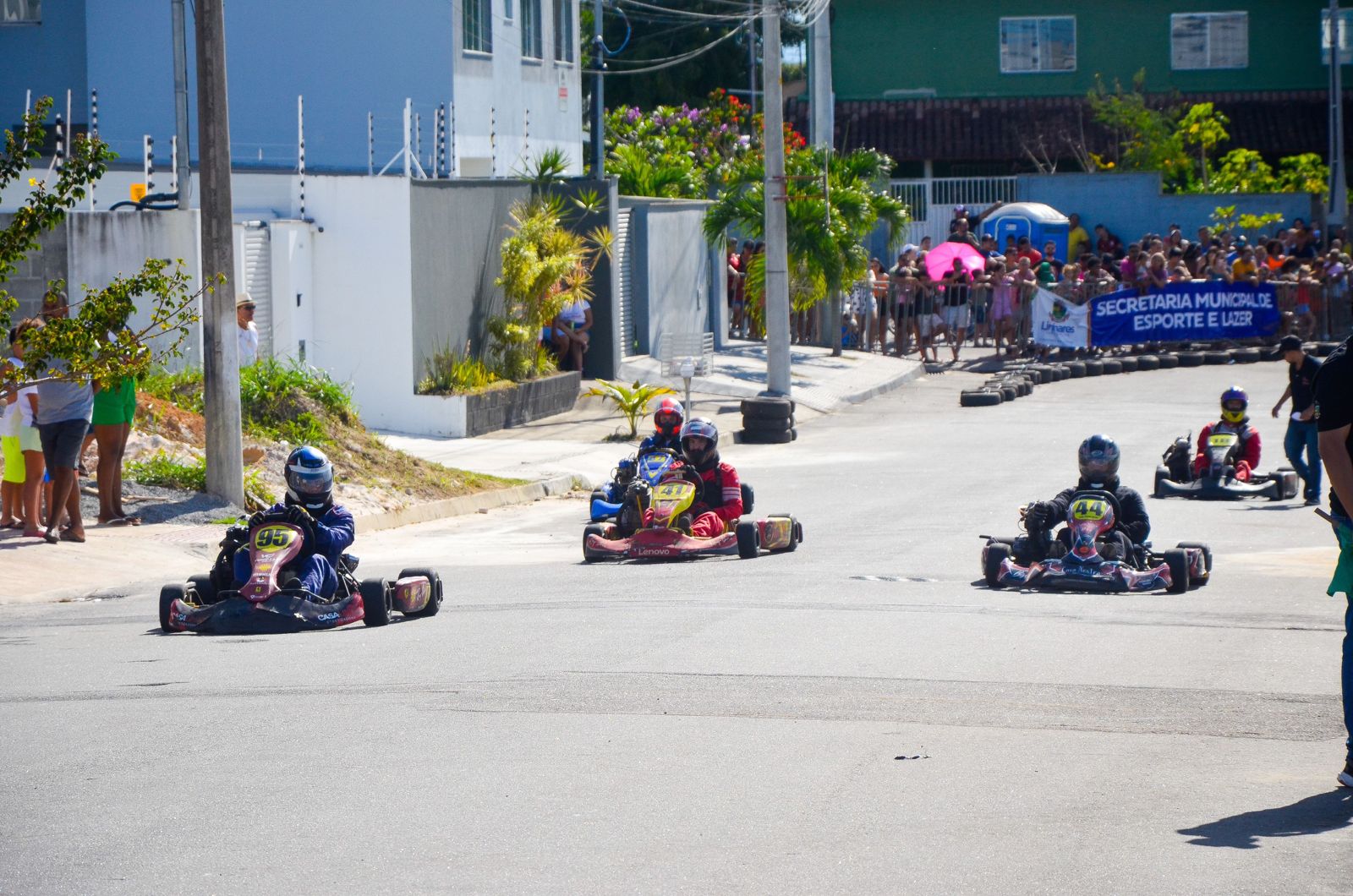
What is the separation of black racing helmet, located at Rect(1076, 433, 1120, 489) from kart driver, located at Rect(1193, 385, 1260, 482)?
594cm

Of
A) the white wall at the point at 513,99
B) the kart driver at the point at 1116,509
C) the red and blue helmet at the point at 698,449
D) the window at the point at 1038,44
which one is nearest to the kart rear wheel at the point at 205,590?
the red and blue helmet at the point at 698,449

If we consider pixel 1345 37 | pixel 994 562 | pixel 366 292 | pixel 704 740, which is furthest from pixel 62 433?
pixel 1345 37

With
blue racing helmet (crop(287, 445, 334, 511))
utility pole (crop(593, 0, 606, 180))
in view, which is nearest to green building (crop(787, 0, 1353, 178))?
utility pole (crop(593, 0, 606, 180))

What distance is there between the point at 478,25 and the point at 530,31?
109 inches

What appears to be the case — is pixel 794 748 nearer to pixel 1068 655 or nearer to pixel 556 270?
pixel 1068 655

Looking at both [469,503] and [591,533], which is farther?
[469,503]

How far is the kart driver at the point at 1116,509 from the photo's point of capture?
13.2m

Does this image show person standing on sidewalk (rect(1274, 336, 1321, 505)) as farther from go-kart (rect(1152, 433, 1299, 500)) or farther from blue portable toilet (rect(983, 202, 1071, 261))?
blue portable toilet (rect(983, 202, 1071, 261))

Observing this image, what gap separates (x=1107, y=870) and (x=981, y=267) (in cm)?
3005

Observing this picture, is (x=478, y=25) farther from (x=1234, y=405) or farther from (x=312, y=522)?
(x=312, y=522)

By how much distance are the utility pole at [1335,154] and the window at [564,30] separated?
1785 centimetres

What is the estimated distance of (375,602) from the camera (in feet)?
38.7

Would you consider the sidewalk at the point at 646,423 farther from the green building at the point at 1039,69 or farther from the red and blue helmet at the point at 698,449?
the green building at the point at 1039,69

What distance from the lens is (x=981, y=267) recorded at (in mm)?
35438
